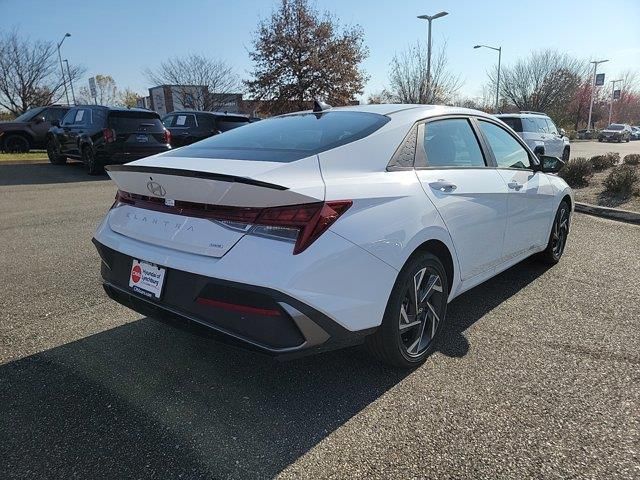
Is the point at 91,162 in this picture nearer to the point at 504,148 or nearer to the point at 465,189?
the point at 504,148

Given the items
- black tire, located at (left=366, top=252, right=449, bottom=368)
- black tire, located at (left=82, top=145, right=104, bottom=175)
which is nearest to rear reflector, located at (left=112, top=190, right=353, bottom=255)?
black tire, located at (left=366, top=252, right=449, bottom=368)

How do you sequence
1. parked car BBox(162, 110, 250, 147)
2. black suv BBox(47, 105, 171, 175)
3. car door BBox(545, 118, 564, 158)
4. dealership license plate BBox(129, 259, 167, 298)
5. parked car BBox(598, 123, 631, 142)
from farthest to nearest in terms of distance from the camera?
parked car BBox(598, 123, 631, 142)
parked car BBox(162, 110, 250, 147)
car door BBox(545, 118, 564, 158)
black suv BBox(47, 105, 171, 175)
dealership license plate BBox(129, 259, 167, 298)

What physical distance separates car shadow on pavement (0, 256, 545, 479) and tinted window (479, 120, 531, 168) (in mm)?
1572

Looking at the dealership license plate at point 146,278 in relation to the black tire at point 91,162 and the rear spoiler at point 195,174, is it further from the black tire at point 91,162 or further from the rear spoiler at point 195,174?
the black tire at point 91,162

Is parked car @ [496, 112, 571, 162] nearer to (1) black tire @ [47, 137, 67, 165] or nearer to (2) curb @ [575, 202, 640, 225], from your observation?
(2) curb @ [575, 202, 640, 225]

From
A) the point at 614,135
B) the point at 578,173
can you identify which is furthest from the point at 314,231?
the point at 614,135

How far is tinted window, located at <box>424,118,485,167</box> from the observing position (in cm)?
321

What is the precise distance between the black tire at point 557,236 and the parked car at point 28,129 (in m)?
17.3

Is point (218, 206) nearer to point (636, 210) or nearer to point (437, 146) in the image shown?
point (437, 146)

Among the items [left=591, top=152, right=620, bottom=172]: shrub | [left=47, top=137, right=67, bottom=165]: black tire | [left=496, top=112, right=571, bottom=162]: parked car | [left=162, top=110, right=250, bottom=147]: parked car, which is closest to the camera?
[left=591, top=152, right=620, bottom=172]: shrub

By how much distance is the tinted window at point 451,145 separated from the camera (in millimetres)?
3213

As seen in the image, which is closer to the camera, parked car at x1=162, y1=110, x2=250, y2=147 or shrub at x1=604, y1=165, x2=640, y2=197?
shrub at x1=604, y1=165, x2=640, y2=197

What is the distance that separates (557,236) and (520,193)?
4.33 feet

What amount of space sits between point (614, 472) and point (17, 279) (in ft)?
15.8
